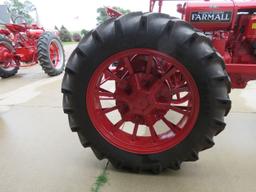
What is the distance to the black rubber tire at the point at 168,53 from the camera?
6.16 ft

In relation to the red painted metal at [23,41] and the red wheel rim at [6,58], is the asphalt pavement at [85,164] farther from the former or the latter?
the red painted metal at [23,41]

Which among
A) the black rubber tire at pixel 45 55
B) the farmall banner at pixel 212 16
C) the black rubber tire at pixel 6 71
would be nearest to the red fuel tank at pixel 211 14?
the farmall banner at pixel 212 16

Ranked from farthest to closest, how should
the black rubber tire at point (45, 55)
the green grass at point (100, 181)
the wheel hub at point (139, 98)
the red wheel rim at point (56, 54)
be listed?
the red wheel rim at point (56, 54) → the black rubber tire at point (45, 55) → the wheel hub at point (139, 98) → the green grass at point (100, 181)

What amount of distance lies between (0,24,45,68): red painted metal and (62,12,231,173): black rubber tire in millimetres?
5099

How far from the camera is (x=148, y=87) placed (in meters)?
2.22

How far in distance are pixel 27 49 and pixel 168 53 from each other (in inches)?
221

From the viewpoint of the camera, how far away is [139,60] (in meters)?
2.41

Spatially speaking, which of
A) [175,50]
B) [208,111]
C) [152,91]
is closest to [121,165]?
[152,91]

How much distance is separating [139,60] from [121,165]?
2.84 ft

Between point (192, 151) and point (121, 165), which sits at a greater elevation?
point (192, 151)

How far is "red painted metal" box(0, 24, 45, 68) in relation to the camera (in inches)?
267

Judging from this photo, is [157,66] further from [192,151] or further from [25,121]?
[25,121]

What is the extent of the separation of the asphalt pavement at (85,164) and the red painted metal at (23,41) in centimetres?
342

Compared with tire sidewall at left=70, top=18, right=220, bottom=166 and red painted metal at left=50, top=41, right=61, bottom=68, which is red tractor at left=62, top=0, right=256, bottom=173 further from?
red painted metal at left=50, top=41, right=61, bottom=68
